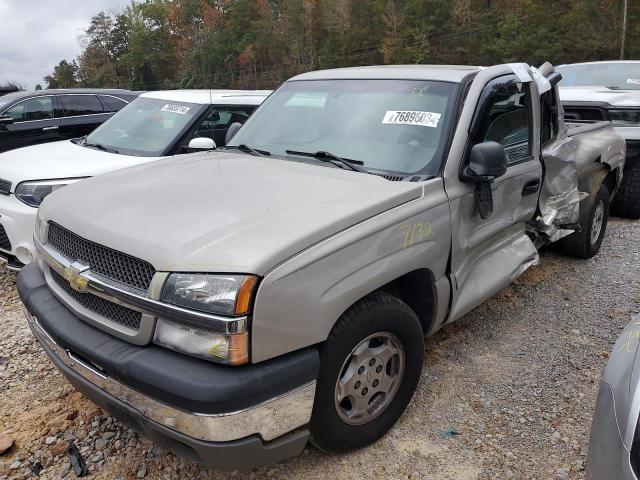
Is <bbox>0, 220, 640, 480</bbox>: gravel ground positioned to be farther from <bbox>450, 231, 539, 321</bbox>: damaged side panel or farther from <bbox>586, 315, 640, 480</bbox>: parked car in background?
<bbox>586, 315, 640, 480</bbox>: parked car in background

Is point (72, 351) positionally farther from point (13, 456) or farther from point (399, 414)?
point (399, 414)

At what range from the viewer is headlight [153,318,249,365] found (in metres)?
1.93

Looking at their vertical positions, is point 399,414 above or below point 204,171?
below

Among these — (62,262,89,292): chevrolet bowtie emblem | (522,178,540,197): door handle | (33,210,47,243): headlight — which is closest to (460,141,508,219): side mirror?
(522,178,540,197): door handle

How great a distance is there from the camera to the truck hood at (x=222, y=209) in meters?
2.05

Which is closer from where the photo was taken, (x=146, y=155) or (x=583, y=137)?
(x=583, y=137)

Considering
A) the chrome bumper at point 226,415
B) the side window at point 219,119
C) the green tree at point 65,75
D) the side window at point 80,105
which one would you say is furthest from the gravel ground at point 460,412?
the green tree at point 65,75

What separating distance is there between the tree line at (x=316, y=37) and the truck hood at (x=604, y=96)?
38427 millimetres

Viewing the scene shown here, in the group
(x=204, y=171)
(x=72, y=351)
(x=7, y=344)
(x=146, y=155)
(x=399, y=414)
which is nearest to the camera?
(x=72, y=351)

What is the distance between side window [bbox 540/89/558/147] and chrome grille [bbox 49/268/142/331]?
3252mm

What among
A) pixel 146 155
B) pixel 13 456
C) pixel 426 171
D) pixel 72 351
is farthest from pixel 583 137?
pixel 13 456

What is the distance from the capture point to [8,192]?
4.43 m

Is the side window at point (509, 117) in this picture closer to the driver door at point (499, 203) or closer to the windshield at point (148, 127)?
the driver door at point (499, 203)

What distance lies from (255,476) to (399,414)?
0.77 m
